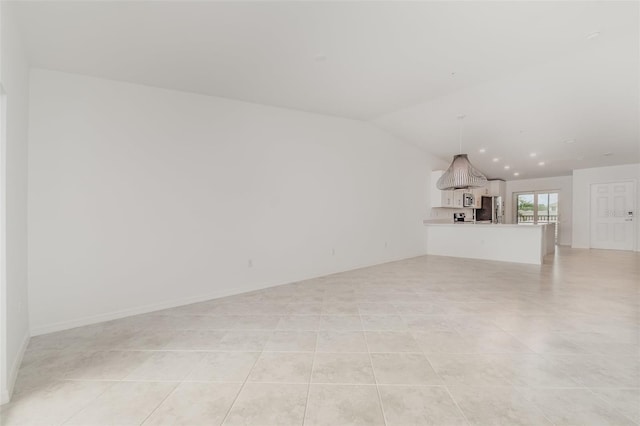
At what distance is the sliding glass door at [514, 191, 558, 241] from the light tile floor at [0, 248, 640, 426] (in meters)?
7.97

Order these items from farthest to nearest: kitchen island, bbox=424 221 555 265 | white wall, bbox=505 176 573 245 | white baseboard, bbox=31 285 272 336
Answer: white wall, bbox=505 176 573 245, kitchen island, bbox=424 221 555 265, white baseboard, bbox=31 285 272 336

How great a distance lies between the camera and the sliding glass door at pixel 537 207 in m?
10.2

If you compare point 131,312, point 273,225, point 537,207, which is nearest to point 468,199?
point 537,207

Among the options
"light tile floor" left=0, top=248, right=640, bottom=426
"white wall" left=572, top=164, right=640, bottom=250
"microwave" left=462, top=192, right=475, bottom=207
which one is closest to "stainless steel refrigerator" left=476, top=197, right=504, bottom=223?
"microwave" left=462, top=192, right=475, bottom=207

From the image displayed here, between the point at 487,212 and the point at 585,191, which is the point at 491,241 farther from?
the point at 585,191

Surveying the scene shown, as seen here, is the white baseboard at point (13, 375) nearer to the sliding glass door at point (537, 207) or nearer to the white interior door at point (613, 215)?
the sliding glass door at point (537, 207)

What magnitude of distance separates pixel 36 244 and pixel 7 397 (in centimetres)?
167

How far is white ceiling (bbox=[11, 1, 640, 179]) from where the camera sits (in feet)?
7.81

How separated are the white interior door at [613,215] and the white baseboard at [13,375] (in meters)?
13.1

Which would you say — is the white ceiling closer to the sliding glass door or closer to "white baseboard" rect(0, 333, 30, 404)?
"white baseboard" rect(0, 333, 30, 404)

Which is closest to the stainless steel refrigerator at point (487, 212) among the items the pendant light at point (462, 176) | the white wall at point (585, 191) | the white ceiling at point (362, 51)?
the white wall at point (585, 191)

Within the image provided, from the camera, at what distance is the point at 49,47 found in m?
2.59

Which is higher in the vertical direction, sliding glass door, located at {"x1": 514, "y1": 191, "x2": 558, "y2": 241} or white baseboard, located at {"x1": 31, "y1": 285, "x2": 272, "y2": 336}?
sliding glass door, located at {"x1": 514, "y1": 191, "x2": 558, "y2": 241}

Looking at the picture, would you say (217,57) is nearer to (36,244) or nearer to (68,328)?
(36,244)
